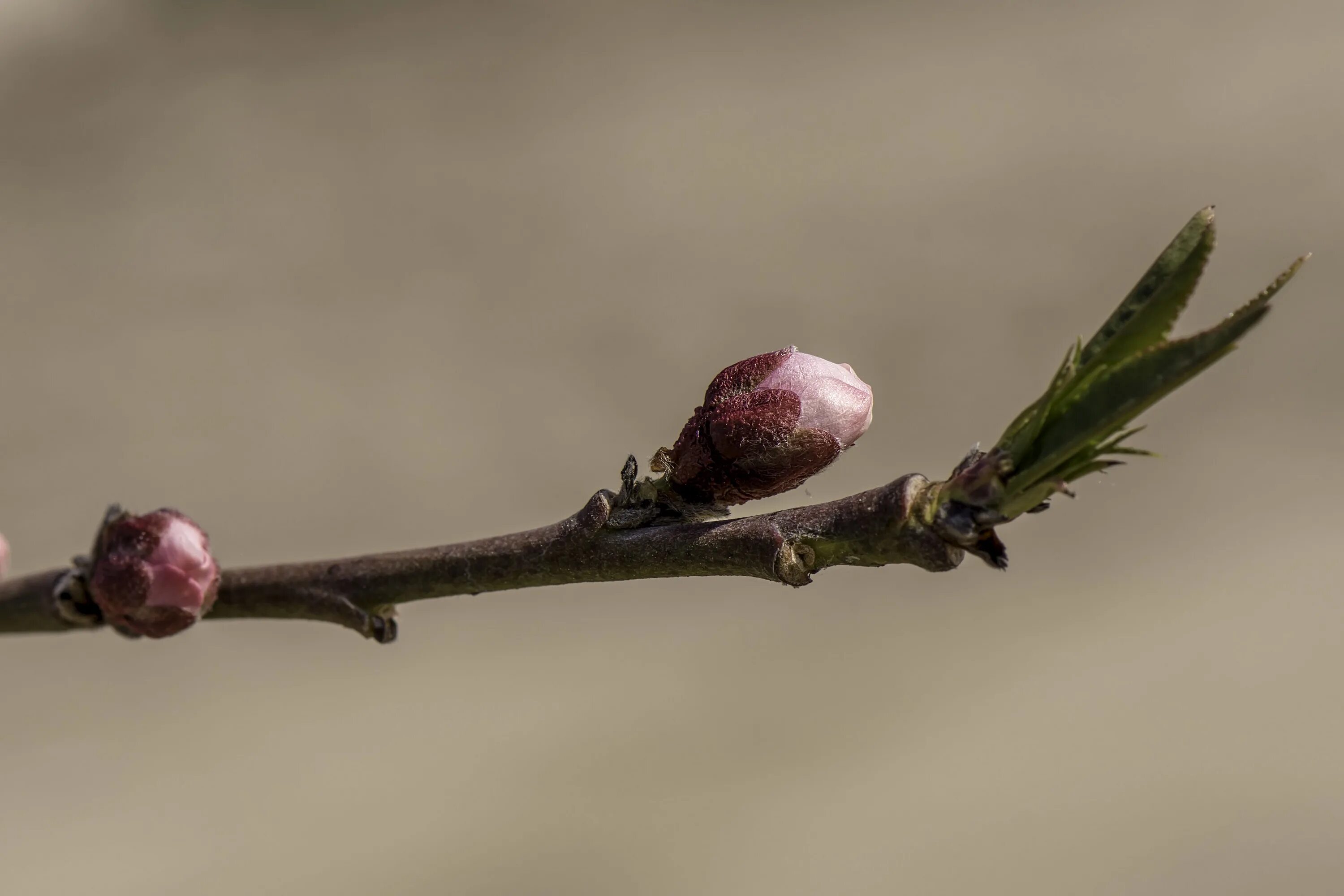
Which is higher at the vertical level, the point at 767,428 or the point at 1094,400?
the point at 767,428

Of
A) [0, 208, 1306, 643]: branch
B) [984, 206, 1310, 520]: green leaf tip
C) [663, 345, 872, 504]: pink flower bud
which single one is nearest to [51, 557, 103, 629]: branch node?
[0, 208, 1306, 643]: branch

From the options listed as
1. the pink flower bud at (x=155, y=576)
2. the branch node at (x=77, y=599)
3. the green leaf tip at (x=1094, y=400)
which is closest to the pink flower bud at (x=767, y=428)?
the green leaf tip at (x=1094, y=400)

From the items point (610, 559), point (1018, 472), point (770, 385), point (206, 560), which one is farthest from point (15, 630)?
point (1018, 472)

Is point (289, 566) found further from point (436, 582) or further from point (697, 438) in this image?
point (697, 438)

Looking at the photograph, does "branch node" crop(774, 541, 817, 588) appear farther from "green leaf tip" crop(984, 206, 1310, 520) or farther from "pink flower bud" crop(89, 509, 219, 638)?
"pink flower bud" crop(89, 509, 219, 638)

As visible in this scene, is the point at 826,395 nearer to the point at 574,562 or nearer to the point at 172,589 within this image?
the point at 574,562

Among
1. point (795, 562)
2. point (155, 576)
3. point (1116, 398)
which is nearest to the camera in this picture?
point (1116, 398)

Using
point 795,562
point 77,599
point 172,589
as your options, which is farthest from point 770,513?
point 77,599
